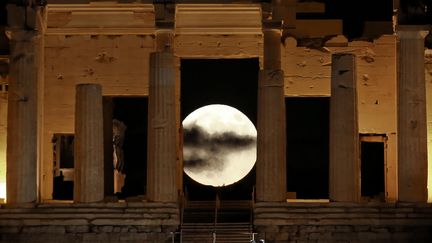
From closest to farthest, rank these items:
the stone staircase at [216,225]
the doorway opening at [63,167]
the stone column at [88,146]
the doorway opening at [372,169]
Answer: the stone staircase at [216,225] < the stone column at [88,146] < the doorway opening at [63,167] < the doorway opening at [372,169]

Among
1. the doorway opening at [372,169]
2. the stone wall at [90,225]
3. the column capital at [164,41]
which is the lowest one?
the stone wall at [90,225]

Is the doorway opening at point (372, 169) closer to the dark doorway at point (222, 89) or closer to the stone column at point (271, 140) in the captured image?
the dark doorway at point (222, 89)

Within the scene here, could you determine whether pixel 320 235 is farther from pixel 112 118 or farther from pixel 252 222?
pixel 112 118

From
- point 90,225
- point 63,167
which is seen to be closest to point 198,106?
point 63,167

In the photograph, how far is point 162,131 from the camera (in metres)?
34.2

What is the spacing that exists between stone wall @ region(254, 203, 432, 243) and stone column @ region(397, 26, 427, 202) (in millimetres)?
917

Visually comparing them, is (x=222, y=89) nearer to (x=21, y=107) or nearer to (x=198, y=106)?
(x=198, y=106)

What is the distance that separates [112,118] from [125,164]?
2.84 metres

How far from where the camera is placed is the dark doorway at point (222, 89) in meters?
42.3

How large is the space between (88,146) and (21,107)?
239 cm

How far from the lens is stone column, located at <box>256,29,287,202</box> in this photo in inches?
1345

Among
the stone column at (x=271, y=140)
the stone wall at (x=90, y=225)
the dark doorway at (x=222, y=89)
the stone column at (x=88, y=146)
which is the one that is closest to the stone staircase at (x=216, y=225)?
the stone wall at (x=90, y=225)

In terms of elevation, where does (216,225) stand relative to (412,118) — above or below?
below

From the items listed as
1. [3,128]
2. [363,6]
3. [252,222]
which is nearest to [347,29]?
[363,6]
